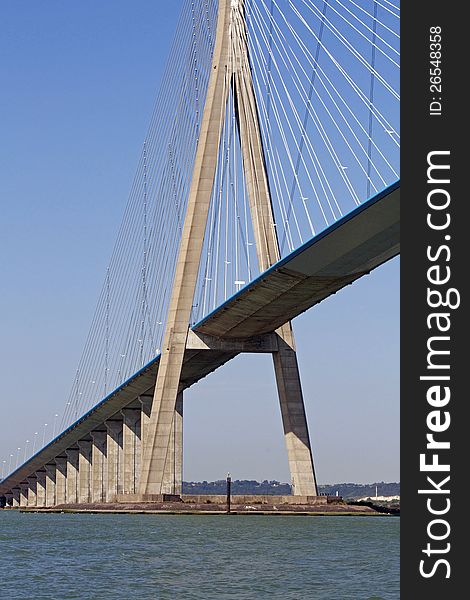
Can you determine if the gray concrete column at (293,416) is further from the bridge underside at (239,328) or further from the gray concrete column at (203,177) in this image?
the gray concrete column at (203,177)

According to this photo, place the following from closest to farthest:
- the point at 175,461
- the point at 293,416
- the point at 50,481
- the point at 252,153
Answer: the point at 252,153 → the point at 293,416 → the point at 175,461 → the point at 50,481

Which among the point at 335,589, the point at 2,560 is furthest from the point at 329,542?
the point at 335,589

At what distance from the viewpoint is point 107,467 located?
73062 millimetres

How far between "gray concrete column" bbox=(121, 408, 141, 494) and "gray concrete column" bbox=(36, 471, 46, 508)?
2988 centimetres

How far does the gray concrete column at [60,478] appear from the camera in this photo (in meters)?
88.2

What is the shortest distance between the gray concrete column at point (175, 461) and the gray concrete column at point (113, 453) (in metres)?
16.0

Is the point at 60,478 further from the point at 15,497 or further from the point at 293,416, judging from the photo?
the point at 293,416

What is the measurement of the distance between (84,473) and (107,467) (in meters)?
7.01

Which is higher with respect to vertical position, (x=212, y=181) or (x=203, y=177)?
(x=203, y=177)

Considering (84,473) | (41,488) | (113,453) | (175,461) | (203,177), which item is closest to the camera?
(203,177)

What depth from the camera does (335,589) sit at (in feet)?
59.8

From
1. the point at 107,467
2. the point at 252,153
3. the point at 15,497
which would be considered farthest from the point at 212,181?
the point at 15,497

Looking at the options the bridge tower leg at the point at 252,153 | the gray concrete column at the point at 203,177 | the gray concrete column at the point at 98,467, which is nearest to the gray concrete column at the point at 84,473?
the gray concrete column at the point at 98,467

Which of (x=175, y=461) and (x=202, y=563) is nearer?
(x=202, y=563)
